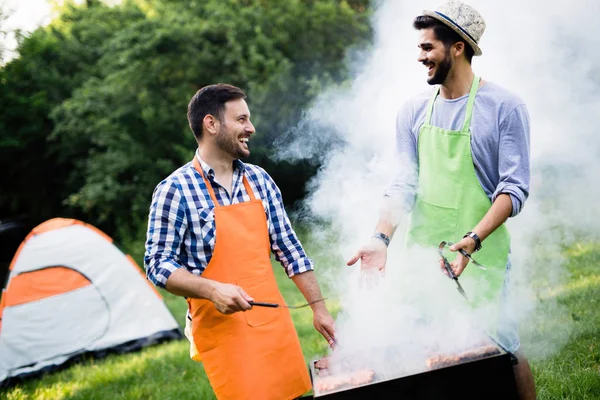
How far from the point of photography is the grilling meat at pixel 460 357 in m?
2.11

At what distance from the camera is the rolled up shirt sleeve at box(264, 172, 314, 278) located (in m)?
2.71

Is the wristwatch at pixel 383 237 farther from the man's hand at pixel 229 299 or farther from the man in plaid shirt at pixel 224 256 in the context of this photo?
the man's hand at pixel 229 299

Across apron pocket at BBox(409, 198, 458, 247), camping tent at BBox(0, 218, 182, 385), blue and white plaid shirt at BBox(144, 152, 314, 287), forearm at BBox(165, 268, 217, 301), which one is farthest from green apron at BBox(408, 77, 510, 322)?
camping tent at BBox(0, 218, 182, 385)

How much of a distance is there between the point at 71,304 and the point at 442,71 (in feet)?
15.5

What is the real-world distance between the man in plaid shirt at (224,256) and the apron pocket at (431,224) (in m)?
0.59

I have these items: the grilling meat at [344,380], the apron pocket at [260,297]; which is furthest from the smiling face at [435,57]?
the grilling meat at [344,380]

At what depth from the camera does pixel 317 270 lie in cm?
583

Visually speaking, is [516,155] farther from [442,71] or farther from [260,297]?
[260,297]

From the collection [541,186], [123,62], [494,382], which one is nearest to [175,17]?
[123,62]

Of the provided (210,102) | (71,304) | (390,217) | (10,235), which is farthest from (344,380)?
(10,235)

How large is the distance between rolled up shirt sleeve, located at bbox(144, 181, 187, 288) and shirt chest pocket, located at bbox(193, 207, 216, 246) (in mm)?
55

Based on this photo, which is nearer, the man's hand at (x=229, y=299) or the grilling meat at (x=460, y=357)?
the grilling meat at (x=460, y=357)

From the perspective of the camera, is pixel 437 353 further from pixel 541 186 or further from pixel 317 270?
pixel 541 186

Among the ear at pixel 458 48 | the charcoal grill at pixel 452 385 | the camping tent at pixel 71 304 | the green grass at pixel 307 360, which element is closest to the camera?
the charcoal grill at pixel 452 385
